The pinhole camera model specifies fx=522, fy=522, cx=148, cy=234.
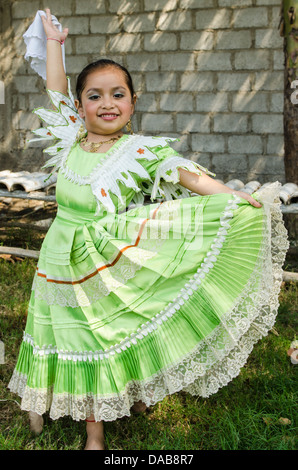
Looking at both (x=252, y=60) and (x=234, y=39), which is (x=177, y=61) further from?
(x=252, y=60)

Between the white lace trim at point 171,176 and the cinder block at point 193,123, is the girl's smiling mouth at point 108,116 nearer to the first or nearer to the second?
the white lace trim at point 171,176

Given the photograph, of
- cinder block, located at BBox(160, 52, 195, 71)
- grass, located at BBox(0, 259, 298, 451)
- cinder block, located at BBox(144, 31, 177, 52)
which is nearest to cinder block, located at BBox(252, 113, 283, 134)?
cinder block, located at BBox(160, 52, 195, 71)

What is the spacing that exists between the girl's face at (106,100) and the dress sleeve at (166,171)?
20 cm

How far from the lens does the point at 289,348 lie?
3133 millimetres

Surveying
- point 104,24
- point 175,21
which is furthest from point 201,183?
point 104,24

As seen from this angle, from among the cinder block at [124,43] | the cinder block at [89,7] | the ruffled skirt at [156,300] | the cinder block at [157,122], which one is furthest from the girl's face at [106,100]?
the cinder block at [89,7]

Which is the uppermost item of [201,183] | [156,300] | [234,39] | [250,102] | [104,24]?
[104,24]

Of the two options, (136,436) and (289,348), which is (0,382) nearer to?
(136,436)

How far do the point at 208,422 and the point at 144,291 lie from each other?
2.83ft

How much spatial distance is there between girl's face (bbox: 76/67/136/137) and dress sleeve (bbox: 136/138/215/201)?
20 cm

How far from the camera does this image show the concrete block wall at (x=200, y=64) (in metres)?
6.24

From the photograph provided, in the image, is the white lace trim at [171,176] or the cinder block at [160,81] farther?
the cinder block at [160,81]

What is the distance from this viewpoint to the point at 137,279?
217cm

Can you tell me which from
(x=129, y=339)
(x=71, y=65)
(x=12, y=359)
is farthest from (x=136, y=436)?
(x=71, y=65)
